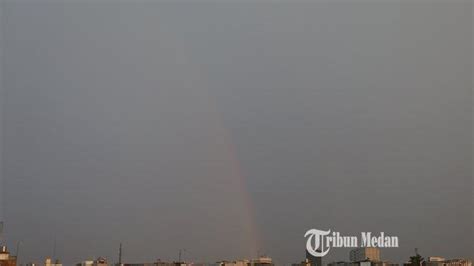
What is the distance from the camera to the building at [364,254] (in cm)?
6298

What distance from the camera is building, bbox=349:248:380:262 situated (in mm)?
62978

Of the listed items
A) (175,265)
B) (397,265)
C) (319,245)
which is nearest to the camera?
(319,245)

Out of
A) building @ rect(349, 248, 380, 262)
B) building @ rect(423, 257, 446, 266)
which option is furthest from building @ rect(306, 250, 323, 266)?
building @ rect(423, 257, 446, 266)

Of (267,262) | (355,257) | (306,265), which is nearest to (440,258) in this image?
(355,257)

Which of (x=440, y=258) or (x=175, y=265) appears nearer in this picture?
(x=440, y=258)

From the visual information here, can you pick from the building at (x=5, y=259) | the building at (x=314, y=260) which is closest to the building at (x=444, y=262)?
the building at (x=314, y=260)

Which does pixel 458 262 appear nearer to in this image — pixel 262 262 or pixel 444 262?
pixel 444 262

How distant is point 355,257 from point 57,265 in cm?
3211

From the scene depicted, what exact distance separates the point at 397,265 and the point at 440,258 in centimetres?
423

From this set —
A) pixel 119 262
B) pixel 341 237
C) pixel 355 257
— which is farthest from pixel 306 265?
pixel 119 262

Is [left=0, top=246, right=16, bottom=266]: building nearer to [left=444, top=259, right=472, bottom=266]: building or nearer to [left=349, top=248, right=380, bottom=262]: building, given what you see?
[left=349, top=248, right=380, bottom=262]: building

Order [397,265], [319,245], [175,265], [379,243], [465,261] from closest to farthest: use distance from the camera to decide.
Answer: [379,243]
[319,245]
[465,261]
[397,265]
[175,265]

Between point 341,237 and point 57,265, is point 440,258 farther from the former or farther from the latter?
point 57,265

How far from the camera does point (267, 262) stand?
7312cm
